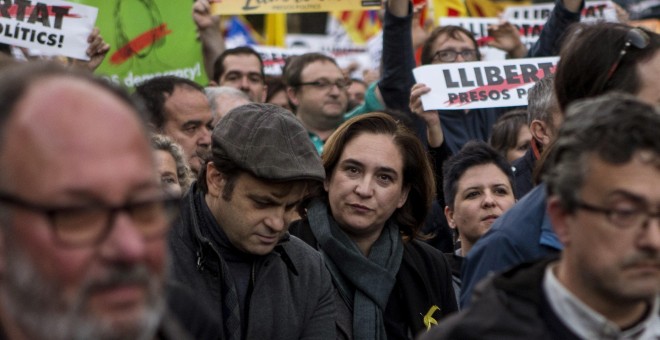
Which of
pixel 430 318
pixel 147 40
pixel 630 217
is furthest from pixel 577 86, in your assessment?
pixel 147 40

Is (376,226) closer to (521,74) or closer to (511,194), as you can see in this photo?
(511,194)

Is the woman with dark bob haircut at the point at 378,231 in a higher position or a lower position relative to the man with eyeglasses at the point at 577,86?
lower

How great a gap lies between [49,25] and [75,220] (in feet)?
18.1

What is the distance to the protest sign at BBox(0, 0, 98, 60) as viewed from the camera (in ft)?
23.7

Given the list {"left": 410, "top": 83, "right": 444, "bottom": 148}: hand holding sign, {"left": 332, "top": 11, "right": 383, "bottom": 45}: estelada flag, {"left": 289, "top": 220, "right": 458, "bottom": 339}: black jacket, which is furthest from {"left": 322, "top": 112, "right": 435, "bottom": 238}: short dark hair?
{"left": 332, "top": 11, "right": 383, "bottom": 45}: estelada flag

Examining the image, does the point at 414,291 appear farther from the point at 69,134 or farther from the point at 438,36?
the point at 69,134

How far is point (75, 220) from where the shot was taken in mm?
1999

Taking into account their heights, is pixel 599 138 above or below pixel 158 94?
above

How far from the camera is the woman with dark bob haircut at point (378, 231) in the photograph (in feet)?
17.1

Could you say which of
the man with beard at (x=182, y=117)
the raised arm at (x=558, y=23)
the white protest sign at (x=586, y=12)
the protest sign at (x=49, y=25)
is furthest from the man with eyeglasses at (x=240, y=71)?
the white protest sign at (x=586, y=12)

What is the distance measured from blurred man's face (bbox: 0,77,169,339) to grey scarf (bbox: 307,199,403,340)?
307 cm

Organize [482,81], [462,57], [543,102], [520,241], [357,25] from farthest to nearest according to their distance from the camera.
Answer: [357,25], [462,57], [482,81], [543,102], [520,241]

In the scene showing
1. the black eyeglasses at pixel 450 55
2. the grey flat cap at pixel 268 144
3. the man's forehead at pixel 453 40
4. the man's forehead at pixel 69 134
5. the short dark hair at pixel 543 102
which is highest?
the man's forehead at pixel 69 134

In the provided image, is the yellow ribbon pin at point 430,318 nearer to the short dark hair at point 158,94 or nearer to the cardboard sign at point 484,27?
the short dark hair at point 158,94
